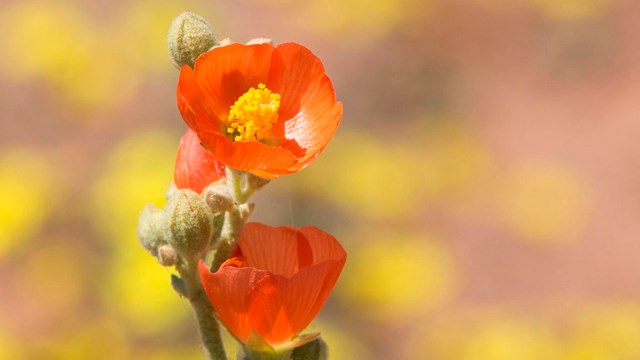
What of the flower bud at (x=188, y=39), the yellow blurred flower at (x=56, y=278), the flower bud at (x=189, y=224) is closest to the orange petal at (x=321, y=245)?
the flower bud at (x=189, y=224)

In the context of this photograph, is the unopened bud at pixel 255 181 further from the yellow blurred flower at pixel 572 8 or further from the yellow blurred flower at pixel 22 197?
the yellow blurred flower at pixel 572 8

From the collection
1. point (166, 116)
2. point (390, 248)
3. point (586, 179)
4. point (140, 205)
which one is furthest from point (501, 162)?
point (140, 205)

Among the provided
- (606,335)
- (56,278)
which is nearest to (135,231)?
(56,278)

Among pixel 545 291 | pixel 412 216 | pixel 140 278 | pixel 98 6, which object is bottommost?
pixel 545 291

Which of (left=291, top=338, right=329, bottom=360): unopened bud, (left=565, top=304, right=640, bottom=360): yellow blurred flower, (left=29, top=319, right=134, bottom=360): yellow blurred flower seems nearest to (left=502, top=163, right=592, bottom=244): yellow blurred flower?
(left=565, top=304, right=640, bottom=360): yellow blurred flower

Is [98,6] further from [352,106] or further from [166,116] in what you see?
[352,106]

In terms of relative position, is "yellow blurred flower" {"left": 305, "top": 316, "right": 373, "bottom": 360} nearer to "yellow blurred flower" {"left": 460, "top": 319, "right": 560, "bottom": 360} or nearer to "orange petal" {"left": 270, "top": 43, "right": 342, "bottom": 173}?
"yellow blurred flower" {"left": 460, "top": 319, "right": 560, "bottom": 360}
